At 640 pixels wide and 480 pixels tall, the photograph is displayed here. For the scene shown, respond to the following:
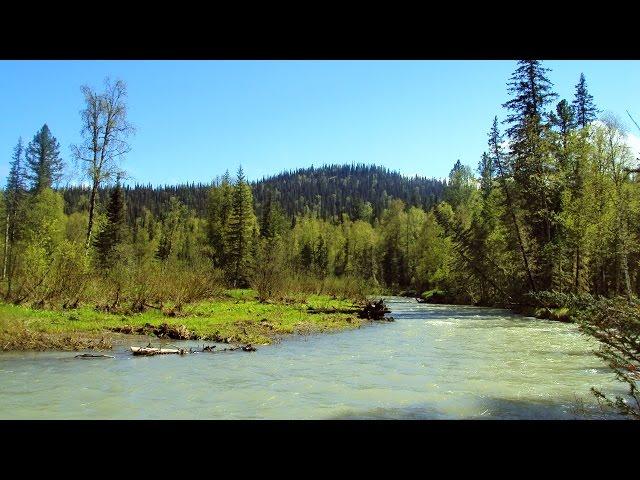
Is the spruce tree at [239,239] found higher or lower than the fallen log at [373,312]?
higher

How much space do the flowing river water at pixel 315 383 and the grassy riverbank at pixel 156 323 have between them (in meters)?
0.86

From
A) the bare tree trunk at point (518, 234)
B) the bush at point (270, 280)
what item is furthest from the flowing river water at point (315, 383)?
the bush at point (270, 280)

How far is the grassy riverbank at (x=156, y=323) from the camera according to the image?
43.5 feet

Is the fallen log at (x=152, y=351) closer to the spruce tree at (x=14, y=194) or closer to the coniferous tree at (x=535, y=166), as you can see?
the coniferous tree at (x=535, y=166)

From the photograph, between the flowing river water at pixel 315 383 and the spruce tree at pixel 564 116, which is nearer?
the flowing river water at pixel 315 383

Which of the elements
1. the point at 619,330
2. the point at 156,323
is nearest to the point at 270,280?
the point at 156,323

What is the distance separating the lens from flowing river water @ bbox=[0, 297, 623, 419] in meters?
8.11

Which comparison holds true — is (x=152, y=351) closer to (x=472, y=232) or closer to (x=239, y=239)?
(x=472, y=232)

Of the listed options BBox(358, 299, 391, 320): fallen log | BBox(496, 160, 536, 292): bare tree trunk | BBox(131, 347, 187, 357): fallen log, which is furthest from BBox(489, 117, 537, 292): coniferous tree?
BBox(131, 347, 187, 357): fallen log
